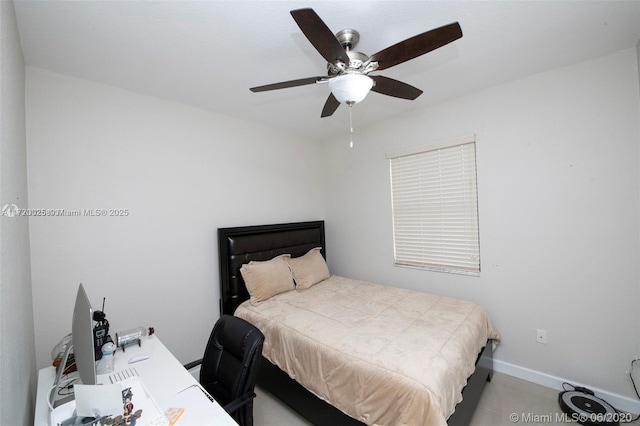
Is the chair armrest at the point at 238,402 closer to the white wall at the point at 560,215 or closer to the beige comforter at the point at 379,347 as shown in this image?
the beige comforter at the point at 379,347

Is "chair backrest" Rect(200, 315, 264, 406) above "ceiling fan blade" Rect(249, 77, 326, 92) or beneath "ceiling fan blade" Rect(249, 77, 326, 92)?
beneath

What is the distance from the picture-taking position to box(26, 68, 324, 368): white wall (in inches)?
69.9

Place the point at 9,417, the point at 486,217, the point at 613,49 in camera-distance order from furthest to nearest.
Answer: the point at 486,217 < the point at 613,49 < the point at 9,417

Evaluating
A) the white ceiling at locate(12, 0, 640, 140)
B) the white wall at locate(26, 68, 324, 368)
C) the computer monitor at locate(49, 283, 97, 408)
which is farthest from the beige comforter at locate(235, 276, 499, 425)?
the white ceiling at locate(12, 0, 640, 140)

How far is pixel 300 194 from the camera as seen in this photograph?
3.54 m

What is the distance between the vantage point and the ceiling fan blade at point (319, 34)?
976 millimetres

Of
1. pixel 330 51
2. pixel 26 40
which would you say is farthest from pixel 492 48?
pixel 26 40

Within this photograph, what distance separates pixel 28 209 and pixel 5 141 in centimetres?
102

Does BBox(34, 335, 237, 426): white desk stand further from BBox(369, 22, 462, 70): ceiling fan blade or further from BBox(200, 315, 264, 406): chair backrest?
BBox(369, 22, 462, 70): ceiling fan blade

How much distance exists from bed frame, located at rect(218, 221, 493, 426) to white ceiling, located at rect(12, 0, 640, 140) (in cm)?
146

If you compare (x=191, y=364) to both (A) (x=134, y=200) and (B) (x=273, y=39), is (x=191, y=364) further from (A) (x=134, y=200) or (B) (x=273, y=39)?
(B) (x=273, y=39)

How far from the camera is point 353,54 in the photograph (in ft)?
4.34

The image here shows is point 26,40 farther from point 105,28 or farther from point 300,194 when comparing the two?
point 300,194

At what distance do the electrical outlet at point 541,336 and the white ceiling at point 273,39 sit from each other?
2.21 metres
